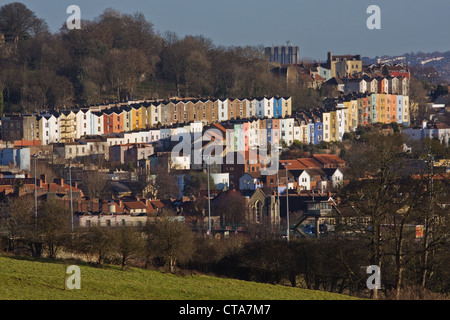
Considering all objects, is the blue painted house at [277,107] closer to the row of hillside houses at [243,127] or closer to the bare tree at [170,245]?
the row of hillside houses at [243,127]

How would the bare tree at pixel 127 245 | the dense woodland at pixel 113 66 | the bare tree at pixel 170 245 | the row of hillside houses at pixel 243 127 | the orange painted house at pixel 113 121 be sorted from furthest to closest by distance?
the dense woodland at pixel 113 66, the orange painted house at pixel 113 121, the row of hillside houses at pixel 243 127, the bare tree at pixel 170 245, the bare tree at pixel 127 245

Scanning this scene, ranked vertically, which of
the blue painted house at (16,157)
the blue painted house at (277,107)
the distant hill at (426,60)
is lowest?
the blue painted house at (16,157)

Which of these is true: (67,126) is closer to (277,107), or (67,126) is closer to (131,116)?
(131,116)

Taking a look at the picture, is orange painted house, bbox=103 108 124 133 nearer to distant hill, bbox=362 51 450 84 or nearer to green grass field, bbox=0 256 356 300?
green grass field, bbox=0 256 356 300

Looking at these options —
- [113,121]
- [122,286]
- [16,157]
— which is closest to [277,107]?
[113,121]

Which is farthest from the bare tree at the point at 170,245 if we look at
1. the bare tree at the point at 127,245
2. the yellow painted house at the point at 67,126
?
the yellow painted house at the point at 67,126
